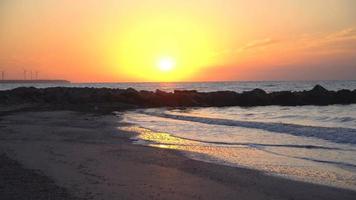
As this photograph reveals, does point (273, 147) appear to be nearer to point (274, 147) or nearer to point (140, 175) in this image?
point (274, 147)

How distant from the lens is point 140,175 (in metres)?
9.74

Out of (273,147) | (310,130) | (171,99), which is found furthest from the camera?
(171,99)

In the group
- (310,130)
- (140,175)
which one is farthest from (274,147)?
(140,175)

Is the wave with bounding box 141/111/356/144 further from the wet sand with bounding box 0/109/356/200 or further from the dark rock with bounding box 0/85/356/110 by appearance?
the dark rock with bounding box 0/85/356/110

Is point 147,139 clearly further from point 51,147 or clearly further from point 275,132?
point 275,132

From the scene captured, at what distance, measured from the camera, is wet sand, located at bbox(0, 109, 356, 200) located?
8109 mm

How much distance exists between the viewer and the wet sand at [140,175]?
8.11 meters

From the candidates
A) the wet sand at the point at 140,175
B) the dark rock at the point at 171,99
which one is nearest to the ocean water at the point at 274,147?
the wet sand at the point at 140,175

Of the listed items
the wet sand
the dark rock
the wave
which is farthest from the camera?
the dark rock

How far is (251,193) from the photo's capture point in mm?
8273

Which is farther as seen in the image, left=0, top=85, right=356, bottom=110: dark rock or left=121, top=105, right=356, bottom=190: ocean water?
left=0, top=85, right=356, bottom=110: dark rock

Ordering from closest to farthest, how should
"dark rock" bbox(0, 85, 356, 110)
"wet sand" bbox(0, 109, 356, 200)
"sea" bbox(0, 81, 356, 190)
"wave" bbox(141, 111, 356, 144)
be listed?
"wet sand" bbox(0, 109, 356, 200) < "sea" bbox(0, 81, 356, 190) < "wave" bbox(141, 111, 356, 144) < "dark rock" bbox(0, 85, 356, 110)

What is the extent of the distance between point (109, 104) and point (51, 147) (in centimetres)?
2806

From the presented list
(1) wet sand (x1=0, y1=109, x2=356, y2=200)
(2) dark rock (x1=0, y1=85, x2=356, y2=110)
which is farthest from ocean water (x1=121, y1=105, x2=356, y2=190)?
(2) dark rock (x1=0, y1=85, x2=356, y2=110)
